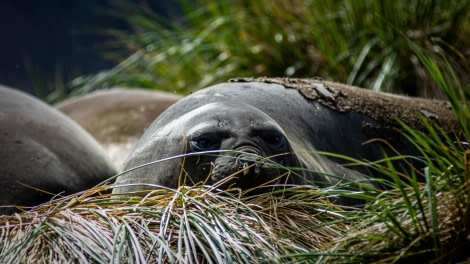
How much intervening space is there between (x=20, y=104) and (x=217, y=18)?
3088 mm

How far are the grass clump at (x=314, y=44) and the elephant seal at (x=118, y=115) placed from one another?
88 cm

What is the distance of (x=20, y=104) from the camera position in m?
4.18

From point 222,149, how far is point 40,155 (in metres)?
1.58

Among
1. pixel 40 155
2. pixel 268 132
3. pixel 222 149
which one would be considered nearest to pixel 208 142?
pixel 222 149

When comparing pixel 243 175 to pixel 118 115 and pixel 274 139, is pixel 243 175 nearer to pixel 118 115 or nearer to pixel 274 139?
pixel 274 139

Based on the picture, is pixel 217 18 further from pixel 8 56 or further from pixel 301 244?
pixel 8 56

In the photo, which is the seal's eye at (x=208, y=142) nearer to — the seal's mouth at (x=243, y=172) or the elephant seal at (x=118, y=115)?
the seal's mouth at (x=243, y=172)

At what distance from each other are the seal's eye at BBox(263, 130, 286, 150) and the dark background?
12.9m

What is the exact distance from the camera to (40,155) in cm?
381

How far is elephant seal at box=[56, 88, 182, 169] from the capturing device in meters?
5.05

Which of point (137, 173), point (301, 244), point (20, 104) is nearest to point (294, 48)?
point (20, 104)

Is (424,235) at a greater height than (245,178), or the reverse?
(245,178)

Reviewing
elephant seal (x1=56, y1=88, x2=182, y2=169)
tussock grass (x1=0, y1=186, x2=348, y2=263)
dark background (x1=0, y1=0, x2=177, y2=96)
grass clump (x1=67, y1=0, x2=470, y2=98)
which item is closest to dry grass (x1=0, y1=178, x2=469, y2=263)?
tussock grass (x1=0, y1=186, x2=348, y2=263)

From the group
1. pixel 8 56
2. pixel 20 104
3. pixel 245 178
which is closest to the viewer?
pixel 245 178
